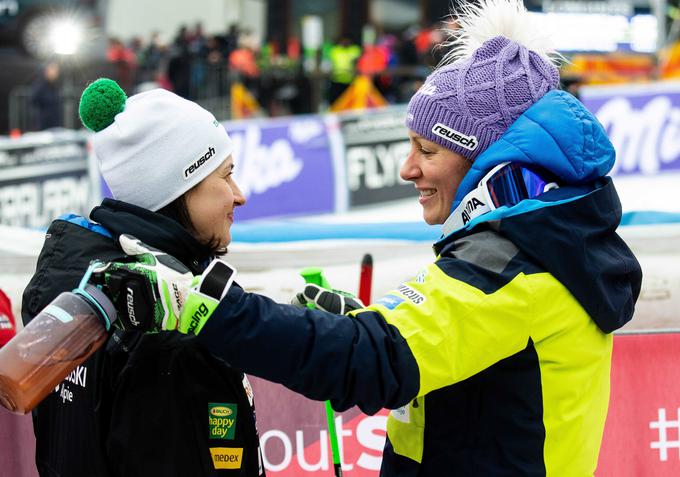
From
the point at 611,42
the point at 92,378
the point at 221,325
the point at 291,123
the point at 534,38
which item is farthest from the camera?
the point at 611,42

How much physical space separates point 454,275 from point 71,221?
2.84ft

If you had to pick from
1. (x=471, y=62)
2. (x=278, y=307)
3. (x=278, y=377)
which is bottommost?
(x=278, y=377)

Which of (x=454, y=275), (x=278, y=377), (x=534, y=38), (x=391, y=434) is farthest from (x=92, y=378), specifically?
(x=534, y=38)

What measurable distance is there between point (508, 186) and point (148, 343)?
2.62 ft

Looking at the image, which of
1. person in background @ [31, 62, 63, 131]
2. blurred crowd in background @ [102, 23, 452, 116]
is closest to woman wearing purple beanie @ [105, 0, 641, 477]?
person in background @ [31, 62, 63, 131]

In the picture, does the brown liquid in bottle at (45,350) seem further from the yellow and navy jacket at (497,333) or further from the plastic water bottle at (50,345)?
the yellow and navy jacket at (497,333)

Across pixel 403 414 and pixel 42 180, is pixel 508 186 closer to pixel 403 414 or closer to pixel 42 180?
pixel 403 414

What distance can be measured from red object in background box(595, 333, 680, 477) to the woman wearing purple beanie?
117cm

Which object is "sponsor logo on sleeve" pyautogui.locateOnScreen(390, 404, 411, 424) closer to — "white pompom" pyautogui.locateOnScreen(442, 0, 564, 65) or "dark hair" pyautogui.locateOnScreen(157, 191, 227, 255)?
"dark hair" pyautogui.locateOnScreen(157, 191, 227, 255)

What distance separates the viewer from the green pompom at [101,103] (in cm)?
211

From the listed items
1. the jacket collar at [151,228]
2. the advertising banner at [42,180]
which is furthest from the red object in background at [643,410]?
the advertising banner at [42,180]

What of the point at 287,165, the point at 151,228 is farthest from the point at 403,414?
the point at 287,165

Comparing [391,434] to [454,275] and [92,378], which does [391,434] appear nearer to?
[454,275]

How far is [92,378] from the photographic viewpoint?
2002 millimetres
